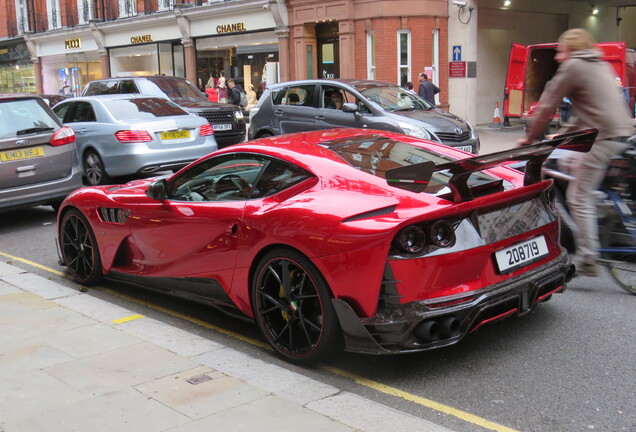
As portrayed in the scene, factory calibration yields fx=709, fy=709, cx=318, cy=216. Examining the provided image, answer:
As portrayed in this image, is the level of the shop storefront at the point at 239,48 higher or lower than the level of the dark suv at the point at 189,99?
higher

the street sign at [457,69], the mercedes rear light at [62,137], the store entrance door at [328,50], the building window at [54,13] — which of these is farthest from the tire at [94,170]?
the building window at [54,13]

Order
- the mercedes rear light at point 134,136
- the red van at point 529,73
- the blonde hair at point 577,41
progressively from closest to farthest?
the blonde hair at point 577,41 → the mercedes rear light at point 134,136 → the red van at point 529,73

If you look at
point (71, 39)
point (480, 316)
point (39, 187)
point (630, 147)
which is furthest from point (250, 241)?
point (71, 39)

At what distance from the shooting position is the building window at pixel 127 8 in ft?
105

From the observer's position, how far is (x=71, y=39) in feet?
120

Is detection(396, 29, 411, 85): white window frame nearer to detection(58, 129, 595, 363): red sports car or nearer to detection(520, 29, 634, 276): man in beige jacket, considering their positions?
detection(520, 29, 634, 276): man in beige jacket

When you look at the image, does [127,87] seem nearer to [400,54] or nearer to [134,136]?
[134,136]

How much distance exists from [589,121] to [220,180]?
9.82 ft

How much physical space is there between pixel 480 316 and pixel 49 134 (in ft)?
24.3

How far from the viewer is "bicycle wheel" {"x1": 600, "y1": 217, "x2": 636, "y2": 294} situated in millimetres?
5707

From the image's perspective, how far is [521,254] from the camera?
440cm

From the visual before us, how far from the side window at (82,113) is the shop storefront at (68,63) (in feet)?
78.9

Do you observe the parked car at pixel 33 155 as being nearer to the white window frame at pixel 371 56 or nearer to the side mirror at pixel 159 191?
the side mirror at pixel 159 191

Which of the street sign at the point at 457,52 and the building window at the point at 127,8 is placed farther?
the building window at the point at 127,8
